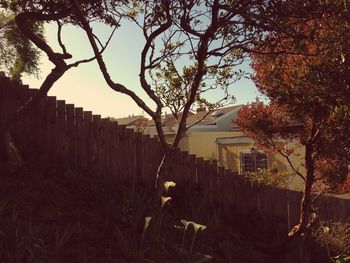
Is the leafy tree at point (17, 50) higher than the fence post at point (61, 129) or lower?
higher

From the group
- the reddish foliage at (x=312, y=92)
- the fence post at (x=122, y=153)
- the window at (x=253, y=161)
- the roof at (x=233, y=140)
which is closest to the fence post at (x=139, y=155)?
the fence post at (x=122, y=153)

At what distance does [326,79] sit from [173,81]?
3.91 m

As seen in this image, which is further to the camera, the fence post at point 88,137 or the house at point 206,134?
→ the house at point 206,134

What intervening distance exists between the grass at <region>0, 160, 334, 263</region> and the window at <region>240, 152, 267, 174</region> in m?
12.5

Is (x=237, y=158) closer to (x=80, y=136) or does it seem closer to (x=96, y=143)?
(x=96, y=143)

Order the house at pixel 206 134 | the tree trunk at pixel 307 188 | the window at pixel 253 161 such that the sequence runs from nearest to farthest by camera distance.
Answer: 1. the tree trunk at pixel 307 188
2. the window at pixel 253 161
3. the house at pixel 206 134

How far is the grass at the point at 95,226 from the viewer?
456 centimetres

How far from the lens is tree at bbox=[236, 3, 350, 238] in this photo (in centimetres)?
604

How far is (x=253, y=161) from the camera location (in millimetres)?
21328

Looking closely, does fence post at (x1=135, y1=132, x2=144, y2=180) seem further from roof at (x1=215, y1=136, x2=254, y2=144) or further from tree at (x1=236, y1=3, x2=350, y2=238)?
roof at (x1=215, y1=136, x2=254, y2=144)

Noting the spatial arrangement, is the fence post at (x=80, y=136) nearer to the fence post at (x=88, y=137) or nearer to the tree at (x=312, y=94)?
the fence post at (x=88, y=137)

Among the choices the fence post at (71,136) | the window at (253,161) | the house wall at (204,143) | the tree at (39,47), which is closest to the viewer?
the tree at (39,47)

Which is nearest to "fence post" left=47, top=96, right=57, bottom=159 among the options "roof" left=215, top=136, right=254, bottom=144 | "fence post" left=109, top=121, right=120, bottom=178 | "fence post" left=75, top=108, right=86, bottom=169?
"fence post" left=75, top=108, right=86, bottom=169

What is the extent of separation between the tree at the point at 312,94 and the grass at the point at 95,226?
219 cm
